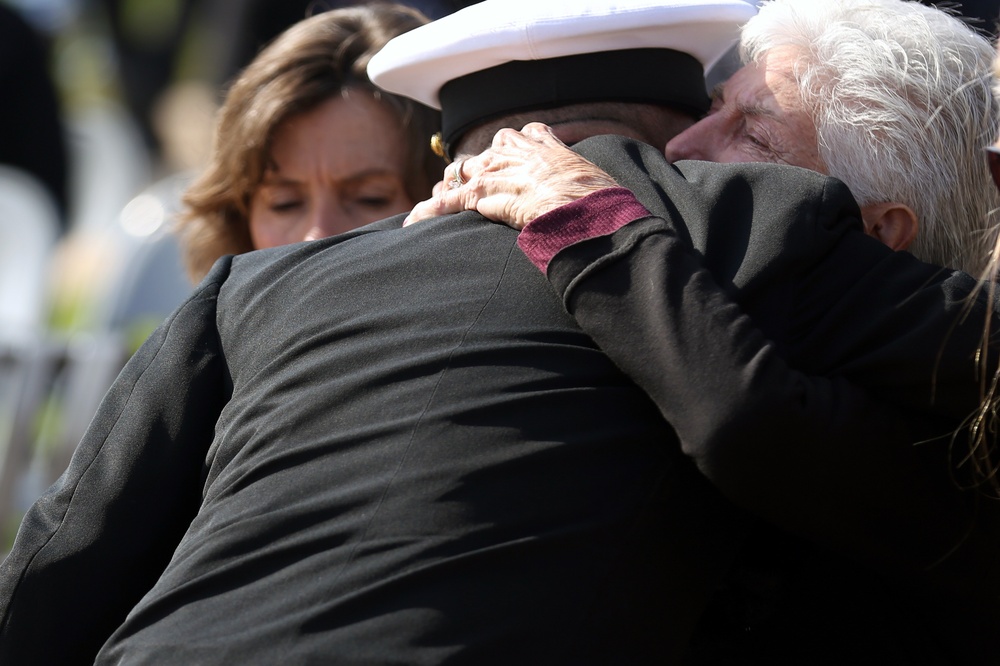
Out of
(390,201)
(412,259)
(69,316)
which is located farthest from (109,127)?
(412,259)

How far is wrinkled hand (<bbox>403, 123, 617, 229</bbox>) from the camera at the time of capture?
1.74 meters

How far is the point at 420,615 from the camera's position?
4.93 feet

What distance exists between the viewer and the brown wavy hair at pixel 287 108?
321 cm

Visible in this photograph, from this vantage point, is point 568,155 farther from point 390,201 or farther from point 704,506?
point 390,201

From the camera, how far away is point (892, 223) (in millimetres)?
2131

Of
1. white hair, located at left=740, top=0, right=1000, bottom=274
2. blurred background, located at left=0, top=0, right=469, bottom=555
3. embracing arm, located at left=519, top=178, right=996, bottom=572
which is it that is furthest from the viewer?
blurred background, located at left=0, top=0, right=469, bottom=555

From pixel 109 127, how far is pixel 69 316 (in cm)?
230

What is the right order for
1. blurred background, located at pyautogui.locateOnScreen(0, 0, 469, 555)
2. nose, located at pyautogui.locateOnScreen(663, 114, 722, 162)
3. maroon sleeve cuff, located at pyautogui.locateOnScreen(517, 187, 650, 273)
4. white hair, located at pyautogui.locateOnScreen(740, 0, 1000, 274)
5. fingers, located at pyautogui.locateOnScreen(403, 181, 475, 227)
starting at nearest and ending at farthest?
maroon sleeve cuff, located at pyautogui.locateOnScreen(517, 187, 650, 273) < fingers, located at pyautogui.locateOnScreen(403, 181, 475, 227) < white hair, located at pyautogui.locateOnScreen(740, 0, 1000, 274) < nose, located at pyautogui.locateOnScreen(663, 114, 722, 162) < blurred background, located at pyautogui.locateOnScreen(0, 0, 469, 555)

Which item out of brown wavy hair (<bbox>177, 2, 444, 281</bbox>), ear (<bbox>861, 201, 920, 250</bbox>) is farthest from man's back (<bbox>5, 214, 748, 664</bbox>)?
brown wavy hair (<bbox>177, 2, 444, 281</bbox>)

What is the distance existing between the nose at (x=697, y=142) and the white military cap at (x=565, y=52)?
0.15 ft

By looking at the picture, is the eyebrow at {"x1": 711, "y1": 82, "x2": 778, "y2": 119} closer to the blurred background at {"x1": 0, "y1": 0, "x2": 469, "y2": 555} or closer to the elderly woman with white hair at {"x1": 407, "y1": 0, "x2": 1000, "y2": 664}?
the elderly woman with white hair at {"x1": 407, "y1": 0, "x2": 1000, "y2": 664}

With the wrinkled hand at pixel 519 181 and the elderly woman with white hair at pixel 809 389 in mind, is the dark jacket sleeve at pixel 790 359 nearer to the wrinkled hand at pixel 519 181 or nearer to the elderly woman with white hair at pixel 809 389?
the elderly woman with white hair at pixel 809 389

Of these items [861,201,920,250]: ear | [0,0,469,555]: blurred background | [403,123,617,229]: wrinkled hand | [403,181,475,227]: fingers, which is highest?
[403,123,617,229]: wrinkled hand

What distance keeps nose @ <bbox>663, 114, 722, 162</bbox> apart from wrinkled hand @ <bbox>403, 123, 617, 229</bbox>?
327 mm
